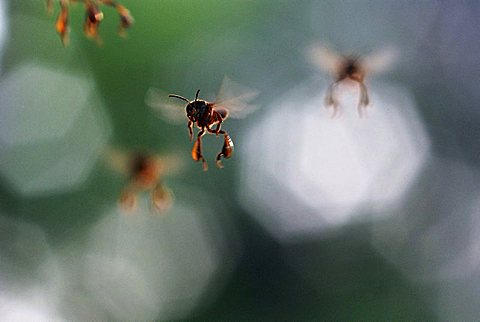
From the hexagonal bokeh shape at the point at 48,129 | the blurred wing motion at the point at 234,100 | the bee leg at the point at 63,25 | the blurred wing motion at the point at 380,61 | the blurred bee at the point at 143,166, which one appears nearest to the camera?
the bee leg at the point at 63,25

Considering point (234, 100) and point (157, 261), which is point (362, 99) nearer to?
point (234, 100)

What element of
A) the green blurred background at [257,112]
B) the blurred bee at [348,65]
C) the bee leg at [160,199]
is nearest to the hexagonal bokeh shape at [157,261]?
the green blurred background at [257,112]

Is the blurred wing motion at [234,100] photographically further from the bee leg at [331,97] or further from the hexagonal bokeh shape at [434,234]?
the hexagonal bokeh shape at [434,234]

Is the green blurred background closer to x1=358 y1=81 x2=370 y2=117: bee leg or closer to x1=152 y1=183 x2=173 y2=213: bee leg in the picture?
x1=152 y1=183 x2=173 y2=213: bee leg

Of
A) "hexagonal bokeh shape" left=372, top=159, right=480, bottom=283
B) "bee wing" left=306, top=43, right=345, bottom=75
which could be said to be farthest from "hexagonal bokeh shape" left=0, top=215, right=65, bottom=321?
"bee wing" left=306, top=43, right=345, bottom=75

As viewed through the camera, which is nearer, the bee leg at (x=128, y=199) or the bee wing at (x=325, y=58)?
the bee wing at (x=325, y=58)

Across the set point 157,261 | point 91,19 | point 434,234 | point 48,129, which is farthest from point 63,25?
point 157,261
